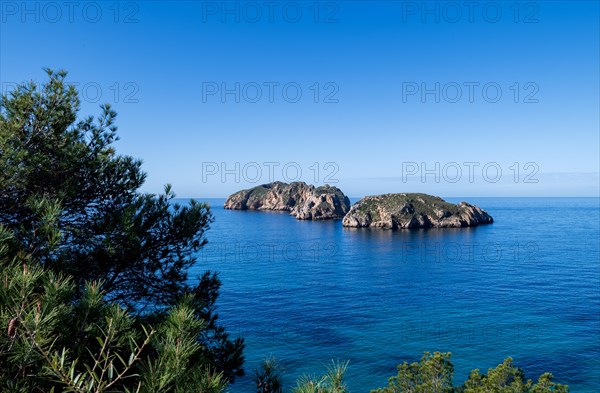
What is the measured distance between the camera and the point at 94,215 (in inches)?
613

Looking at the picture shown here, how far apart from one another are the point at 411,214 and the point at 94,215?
15514 cm

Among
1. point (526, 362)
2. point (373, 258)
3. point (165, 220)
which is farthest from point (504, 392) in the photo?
point (373, 258)

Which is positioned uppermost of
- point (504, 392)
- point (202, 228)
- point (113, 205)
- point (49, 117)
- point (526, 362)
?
point (49, 117)

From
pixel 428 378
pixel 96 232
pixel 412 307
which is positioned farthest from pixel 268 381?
pixel 412 307

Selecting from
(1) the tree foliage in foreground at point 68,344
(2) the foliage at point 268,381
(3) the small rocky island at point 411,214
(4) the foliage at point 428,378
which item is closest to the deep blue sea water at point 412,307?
(4) the foliage at point 428,378

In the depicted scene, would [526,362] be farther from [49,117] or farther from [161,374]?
[49,117]

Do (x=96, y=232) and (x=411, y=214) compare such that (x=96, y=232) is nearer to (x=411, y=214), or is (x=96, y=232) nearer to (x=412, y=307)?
(x=412, y=307)

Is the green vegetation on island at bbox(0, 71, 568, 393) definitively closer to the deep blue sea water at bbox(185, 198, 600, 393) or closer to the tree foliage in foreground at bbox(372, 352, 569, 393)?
the tree foliage in foreground at bbox(372, 352, 569, 393)

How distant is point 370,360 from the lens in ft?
130

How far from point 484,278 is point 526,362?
3816 cm

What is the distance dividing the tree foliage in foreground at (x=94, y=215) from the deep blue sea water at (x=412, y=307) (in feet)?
73.7

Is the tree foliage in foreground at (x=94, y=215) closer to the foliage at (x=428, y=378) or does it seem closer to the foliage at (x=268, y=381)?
the foliage at (x=268, y=381)

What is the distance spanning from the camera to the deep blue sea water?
131 feet

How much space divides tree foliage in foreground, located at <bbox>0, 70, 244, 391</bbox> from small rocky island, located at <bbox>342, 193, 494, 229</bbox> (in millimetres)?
148851
